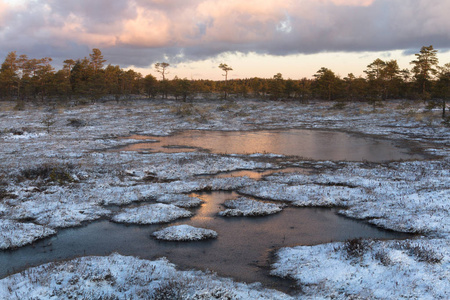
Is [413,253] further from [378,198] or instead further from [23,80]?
[23,80]

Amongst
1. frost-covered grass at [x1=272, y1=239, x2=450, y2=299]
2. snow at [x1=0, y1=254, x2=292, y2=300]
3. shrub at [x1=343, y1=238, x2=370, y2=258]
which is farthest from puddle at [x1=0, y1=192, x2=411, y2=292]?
shrub at [x1=343, y1=238, x2=370, y2=258]

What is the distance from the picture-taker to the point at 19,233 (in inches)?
611

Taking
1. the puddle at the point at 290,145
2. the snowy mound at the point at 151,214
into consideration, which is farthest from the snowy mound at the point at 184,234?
the puddle at the point at 290,145

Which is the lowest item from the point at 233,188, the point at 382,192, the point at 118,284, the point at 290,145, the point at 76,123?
the point at 118,284

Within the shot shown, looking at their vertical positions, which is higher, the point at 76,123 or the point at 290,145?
the point at 76,123

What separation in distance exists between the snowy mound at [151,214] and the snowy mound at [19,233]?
3.66m

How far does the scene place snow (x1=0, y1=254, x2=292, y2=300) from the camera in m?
10.2

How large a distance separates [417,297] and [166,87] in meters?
115

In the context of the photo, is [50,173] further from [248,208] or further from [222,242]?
[222,242]

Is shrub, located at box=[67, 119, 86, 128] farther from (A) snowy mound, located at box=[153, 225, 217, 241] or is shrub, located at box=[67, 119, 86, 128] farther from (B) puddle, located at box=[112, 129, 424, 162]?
(A) snowy mound, located at box=[153, 225, 217, 241]

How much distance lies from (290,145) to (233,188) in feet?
68.8

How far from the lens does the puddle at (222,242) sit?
13125 millimetres

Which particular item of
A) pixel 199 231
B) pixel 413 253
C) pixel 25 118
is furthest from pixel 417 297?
pixel 25 118

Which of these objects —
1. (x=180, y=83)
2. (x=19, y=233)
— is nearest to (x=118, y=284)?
(x=19, y=233)
